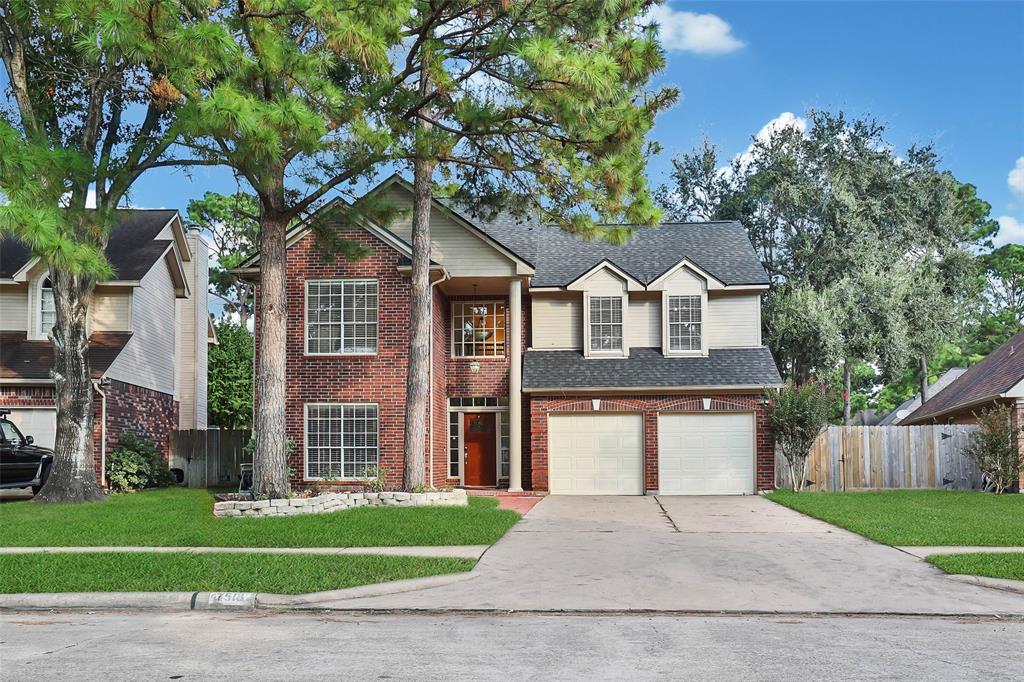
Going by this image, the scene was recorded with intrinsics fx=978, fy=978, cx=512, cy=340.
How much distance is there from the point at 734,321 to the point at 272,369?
12.8m

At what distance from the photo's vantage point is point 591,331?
2508 cm

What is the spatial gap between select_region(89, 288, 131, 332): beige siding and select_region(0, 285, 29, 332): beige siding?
65.8 inches

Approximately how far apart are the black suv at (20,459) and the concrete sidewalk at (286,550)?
358 inches

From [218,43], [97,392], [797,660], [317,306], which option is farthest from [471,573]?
[97,392]

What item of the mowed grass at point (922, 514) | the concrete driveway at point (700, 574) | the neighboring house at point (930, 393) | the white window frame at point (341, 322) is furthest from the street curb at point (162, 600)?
the neighboring house at point (930, 393)

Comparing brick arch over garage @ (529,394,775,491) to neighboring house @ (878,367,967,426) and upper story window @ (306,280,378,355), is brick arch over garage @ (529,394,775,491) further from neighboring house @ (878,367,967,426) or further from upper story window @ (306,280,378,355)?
neighboring house @ (878,367,967,426)

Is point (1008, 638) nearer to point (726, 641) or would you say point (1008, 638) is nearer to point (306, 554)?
point (726, 641)

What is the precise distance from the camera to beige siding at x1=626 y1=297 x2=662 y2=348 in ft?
82.9

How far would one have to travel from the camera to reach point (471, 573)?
1080 centimetres

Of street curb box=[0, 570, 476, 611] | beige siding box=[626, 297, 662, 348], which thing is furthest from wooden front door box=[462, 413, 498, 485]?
street curb box=[0, 570, 476, 611]

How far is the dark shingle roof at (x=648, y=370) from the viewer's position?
77.4ft

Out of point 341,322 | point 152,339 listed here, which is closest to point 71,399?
point 341,322

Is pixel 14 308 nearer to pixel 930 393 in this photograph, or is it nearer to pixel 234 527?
pixel 234 527

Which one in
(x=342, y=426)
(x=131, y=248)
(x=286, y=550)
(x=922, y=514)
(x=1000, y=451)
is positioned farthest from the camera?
(x=131, y=248)
